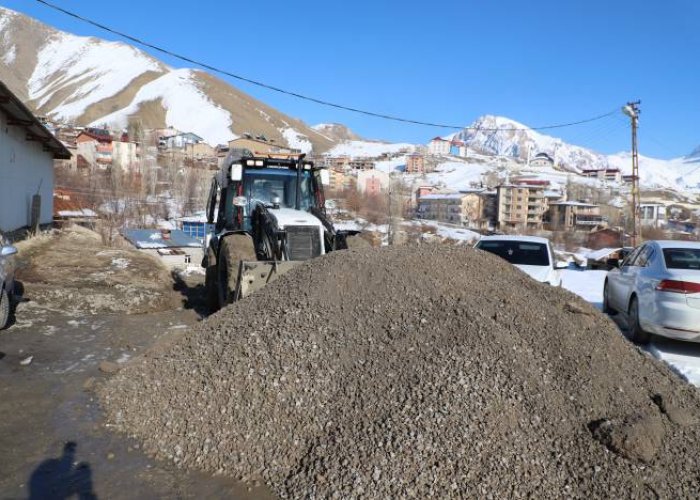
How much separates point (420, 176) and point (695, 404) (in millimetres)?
131461

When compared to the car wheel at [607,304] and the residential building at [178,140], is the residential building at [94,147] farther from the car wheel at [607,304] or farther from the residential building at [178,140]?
the car wheel at [607,304]

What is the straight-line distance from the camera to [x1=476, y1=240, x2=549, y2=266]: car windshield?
9.80 meters

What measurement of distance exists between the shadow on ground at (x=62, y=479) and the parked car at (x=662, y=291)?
6344 millimetres

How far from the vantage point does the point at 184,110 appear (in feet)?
574

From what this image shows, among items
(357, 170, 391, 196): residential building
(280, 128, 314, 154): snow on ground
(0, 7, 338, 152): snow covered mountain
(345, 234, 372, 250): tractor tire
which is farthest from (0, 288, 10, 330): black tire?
(280, 128, 314, 154): snow on ground

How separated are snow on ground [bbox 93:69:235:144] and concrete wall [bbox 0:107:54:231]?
13280 cm

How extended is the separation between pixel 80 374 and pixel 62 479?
2272mm

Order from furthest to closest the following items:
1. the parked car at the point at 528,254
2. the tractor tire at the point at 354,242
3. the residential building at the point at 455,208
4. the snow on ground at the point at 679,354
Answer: the residential building at the point at 455,208, the parked car at the point at 528,254, the tractor tire at the point at 354,242, the snow on ground at the point at 679,354

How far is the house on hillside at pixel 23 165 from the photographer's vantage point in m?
15.4

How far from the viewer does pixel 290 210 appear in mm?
8961

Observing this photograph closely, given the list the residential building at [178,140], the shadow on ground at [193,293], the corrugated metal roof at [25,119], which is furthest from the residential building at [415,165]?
the shadow on ground at [193,293]

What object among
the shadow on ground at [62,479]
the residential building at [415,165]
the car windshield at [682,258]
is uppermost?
the residential building at [415,165]

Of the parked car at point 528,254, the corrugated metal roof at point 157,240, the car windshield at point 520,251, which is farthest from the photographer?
the corrugated metal roof at point 157,240

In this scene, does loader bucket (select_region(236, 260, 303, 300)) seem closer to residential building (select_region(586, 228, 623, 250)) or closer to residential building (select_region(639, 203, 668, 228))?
residential building (select_region(586, 228, 623, 250))
